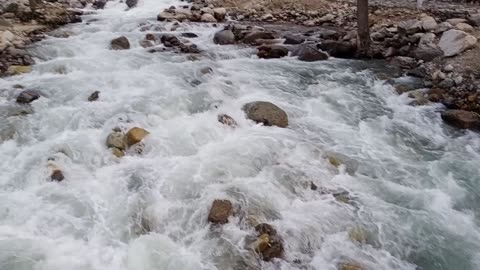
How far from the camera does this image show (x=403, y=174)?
6.28 meters

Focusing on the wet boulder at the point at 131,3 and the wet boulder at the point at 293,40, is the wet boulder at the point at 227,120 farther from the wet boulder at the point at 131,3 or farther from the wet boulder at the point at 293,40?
the wet boulder at the point at 131,3

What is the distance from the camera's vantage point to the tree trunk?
10159 millimetres

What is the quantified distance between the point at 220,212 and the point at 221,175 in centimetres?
84

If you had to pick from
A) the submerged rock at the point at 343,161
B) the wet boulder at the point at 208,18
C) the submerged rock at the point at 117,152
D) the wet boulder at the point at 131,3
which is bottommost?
the submerged rock at the point at 343,161

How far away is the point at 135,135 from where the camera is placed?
649cm

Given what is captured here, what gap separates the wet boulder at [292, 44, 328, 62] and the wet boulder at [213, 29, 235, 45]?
186 centimetres

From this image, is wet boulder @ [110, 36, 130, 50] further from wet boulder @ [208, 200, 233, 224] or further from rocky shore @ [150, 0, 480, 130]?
wet boulder @ [208, 200, 233, 224]

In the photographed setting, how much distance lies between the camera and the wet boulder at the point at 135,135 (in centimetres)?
643

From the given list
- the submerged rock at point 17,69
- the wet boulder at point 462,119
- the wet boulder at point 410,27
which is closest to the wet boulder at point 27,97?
the submerged rock at point 17,69

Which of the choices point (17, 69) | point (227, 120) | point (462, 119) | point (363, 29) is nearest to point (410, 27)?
point (363, 29)

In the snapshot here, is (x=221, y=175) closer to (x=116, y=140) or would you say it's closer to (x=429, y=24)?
(x=116, y=140)

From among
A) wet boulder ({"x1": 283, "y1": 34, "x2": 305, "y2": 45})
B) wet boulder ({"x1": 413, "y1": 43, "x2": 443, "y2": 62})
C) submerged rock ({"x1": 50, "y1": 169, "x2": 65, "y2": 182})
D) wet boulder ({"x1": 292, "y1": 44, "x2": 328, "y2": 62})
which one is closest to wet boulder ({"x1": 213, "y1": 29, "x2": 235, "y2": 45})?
wet boulder ({"x1": 283, "y1": 34, "x2": 305, "y2": 45})

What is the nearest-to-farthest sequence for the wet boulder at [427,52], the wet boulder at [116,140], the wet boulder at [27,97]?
the wet boulder at [116,140]
the wet boulder at [27,97]
the wet boulder at [427,52]

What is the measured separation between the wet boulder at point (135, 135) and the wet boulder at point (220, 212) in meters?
1.86
